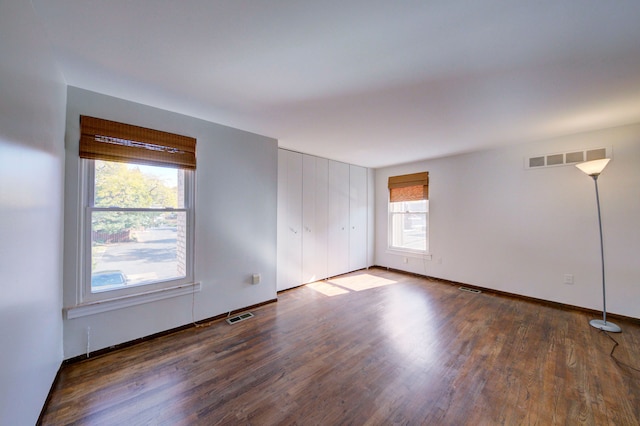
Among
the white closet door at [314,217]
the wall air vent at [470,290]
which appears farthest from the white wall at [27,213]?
the wall air vent at [470,290]

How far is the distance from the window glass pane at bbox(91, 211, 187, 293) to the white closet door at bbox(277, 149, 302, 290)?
157 centimetres

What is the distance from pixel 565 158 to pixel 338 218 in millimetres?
3527

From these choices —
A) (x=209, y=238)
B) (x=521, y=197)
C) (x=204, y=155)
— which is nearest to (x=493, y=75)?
(x=521, y=197)

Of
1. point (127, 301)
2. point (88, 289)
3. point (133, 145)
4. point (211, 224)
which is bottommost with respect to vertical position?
point (127, 301)

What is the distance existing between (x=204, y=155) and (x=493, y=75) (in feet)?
9.54

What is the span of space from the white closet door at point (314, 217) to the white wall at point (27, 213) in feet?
9.92

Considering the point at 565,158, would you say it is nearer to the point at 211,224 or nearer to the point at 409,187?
the point at 409,187

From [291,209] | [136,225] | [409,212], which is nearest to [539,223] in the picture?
[409,212]

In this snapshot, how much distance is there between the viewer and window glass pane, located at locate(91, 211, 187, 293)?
85.4 inches

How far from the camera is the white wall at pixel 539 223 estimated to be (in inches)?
113

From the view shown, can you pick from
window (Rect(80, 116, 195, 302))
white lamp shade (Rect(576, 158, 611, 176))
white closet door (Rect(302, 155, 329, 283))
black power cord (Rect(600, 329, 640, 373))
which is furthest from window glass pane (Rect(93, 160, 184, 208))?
white lamp shade (Rect(576, 158, 611, 176))

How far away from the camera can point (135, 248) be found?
235cm

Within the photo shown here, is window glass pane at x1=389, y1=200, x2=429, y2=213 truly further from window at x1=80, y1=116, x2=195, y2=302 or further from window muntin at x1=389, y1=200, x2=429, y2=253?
window at x1=80, y1=116, x2=195, y2=302

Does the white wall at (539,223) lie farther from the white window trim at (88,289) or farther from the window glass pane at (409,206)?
the white window trim at (88,289)
